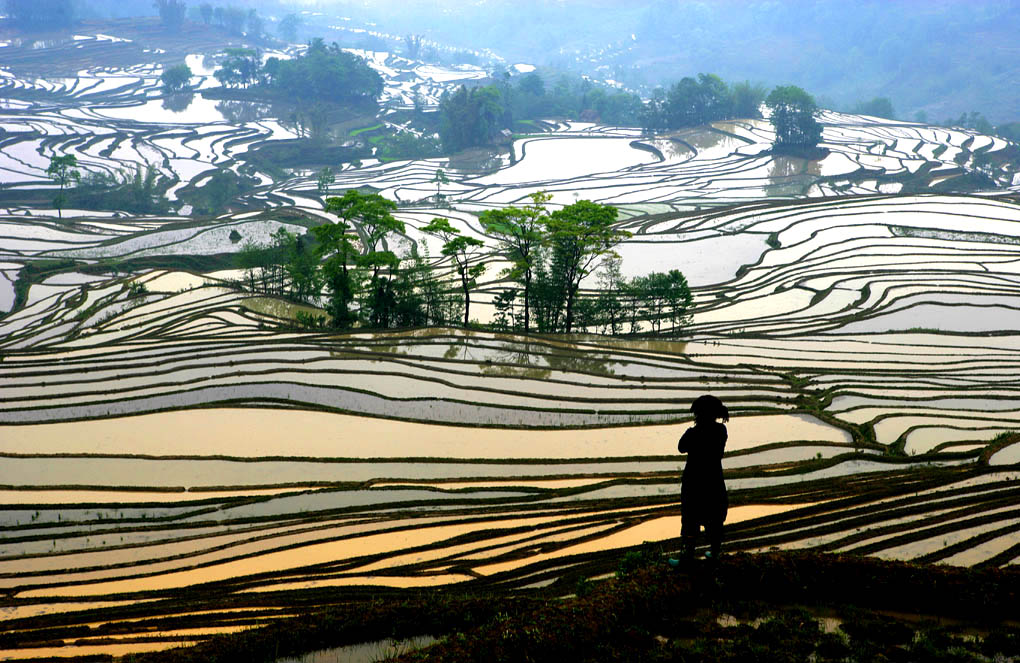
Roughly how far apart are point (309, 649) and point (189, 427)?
812 cm

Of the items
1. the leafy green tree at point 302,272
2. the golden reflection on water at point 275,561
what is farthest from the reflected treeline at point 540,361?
the leafy green tree at point 302,272

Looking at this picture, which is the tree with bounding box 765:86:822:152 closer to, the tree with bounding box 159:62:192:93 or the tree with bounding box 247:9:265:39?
the tree with bounding box 159:62:192:93

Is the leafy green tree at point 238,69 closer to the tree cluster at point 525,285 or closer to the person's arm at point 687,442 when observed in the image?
the tree cluster at point 525,285

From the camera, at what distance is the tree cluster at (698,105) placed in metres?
68.4

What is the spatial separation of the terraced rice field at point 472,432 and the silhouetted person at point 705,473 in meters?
1.79

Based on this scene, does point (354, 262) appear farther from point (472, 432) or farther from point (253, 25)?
point (253, 25)

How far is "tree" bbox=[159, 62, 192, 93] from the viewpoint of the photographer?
254 ft

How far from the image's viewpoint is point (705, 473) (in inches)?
208

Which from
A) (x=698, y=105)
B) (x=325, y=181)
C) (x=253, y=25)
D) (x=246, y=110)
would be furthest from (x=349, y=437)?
(x=253, y=25)

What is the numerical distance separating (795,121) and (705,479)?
2218 inches

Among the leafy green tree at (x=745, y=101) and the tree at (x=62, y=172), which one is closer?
the tree at (x=62, y=172)

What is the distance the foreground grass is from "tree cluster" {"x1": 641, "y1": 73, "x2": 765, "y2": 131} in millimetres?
67230

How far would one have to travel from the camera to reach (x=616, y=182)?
1954 inches

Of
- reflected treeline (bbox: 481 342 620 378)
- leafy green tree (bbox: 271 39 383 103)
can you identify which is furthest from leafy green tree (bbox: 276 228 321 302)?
leafy green tree (bbox: 271 39 383 103)
